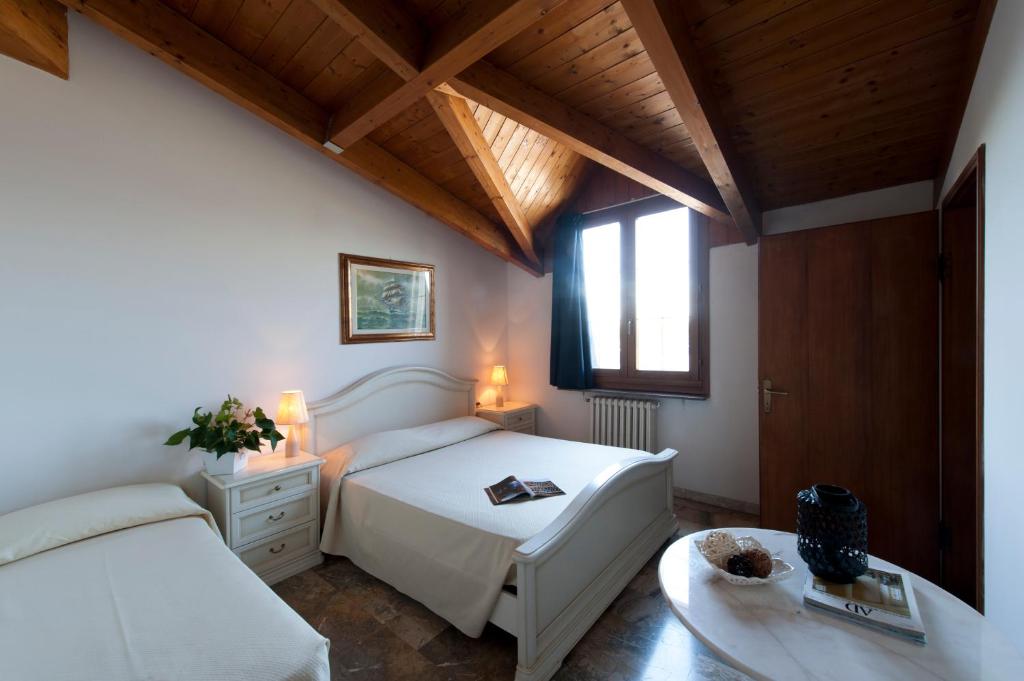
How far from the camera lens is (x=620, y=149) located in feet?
7.98

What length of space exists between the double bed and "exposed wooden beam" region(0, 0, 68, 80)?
6.79ft

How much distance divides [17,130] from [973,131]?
3.95 metres

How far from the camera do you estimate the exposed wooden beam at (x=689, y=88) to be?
148 cm

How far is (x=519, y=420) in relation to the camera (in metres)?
3.98

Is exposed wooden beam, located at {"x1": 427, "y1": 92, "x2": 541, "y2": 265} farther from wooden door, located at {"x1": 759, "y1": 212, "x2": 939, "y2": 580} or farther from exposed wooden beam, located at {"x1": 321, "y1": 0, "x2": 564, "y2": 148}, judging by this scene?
wooden door, located at {"x1": 759, "y1": 212, "x2": 939, "y2": 580}

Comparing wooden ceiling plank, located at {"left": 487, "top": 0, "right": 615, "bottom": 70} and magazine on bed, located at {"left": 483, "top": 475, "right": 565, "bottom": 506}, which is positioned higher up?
wooden ceiling plank, located at {"left": 487, "top": 0, "right": 615, "bottom": 70}

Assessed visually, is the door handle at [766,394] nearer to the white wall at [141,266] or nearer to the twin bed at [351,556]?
the twin bed at [351,556]

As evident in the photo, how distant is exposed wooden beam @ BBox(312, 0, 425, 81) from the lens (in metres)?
1.65

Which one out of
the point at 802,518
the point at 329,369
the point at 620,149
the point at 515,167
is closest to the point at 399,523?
the point at 329,369

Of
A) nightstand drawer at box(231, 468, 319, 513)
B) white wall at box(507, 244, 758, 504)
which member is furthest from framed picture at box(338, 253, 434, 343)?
white wall at box(507, 244, 758, 504)

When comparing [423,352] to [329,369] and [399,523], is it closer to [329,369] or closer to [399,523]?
[329,369]

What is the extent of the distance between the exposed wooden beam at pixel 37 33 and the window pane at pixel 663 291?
141 inches

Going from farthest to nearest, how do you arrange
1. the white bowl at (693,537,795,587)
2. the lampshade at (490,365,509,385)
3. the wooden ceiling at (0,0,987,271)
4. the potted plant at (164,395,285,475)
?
the lampshade at (490,365,509,385), the potted plant at (164,395,285,475), the wooden ceiling at (0,0,987,271), the white bowl at (693,537,795,587)

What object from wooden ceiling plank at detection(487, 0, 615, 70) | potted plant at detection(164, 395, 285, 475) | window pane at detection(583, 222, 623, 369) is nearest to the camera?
wooden ceiling plank at detection(487, 0, 615, 70)
